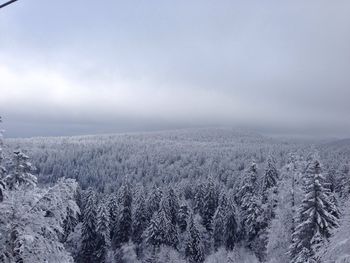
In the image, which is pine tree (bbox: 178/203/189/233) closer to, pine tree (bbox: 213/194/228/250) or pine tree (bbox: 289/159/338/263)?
pine tree (bbox: 213/194/228/250)

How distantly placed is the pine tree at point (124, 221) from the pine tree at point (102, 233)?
5.49 metres

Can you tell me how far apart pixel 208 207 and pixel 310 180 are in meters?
44.6

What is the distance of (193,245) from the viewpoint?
2142 inches

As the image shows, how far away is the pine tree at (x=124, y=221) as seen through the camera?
6053cm

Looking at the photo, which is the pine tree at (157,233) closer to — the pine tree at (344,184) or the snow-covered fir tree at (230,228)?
the snow-covered fir tree at (230,228)

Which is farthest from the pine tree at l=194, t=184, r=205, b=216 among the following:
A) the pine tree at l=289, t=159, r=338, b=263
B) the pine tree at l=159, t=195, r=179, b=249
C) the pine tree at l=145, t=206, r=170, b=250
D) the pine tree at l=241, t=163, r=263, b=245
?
the pine tree at l=289, t=159, r=338, b=263

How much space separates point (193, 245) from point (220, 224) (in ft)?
23.6

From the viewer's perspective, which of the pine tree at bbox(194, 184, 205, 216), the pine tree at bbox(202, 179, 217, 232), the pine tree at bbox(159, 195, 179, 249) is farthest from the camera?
the pine tree at bbox(194, 184, 205, 216)

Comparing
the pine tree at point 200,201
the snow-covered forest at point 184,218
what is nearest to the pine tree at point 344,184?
the snow-covered forest at point 184,218

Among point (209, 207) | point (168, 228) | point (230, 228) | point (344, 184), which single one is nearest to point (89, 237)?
point (168, 228)

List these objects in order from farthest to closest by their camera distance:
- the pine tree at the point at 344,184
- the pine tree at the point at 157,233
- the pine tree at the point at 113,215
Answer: the pine tree at the point at 113,215 → the pine tree at the point at 157,233 → the pine tree at the point at 344,184

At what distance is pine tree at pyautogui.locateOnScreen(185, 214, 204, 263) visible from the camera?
5422 cm

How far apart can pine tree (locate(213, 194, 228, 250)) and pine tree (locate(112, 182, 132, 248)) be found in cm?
1423

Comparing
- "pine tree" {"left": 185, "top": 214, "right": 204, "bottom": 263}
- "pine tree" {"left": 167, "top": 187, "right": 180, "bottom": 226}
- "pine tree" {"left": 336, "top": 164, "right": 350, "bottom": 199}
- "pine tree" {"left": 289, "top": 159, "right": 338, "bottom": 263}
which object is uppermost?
"pine tree" {"left": 289, "top": 159, "right": 338, "bottom": 263}
